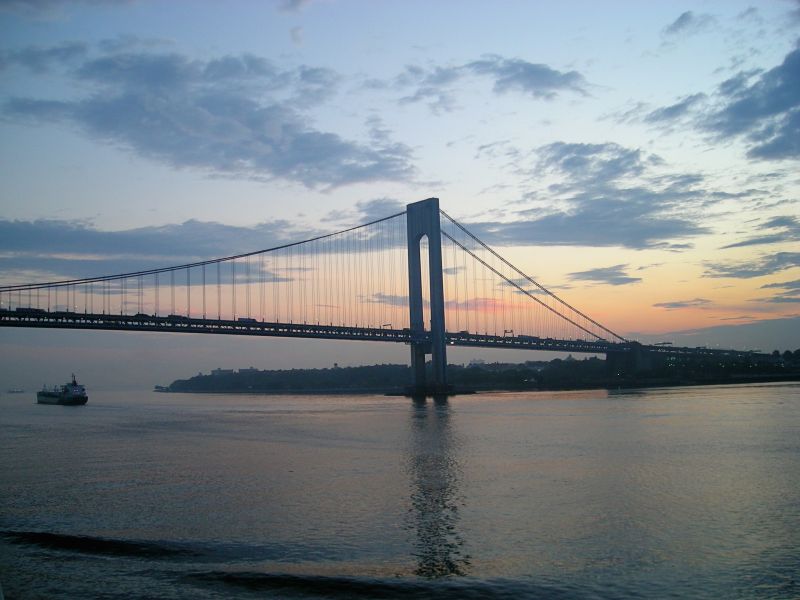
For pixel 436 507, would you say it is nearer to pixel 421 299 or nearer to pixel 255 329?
pixel 255 329

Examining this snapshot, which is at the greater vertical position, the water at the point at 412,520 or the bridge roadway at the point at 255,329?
the bridge roadway at the point at 255,329

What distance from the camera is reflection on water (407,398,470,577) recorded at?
870cm

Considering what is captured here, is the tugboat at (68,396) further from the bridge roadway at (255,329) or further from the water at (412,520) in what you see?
the water at (412,520)

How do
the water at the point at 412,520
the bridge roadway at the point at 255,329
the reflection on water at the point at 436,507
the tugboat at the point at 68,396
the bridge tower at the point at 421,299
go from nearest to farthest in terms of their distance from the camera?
the water at the point at 412,520 < the reflection on water at the point at 436,507 < the bridge roadway at the point at 255,329 < the bridge tower at the point at 421,299 < the tugboat at the point at 68,396

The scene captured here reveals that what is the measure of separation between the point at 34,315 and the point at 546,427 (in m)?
27.6

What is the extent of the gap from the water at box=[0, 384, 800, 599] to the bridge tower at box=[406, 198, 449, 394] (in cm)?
3059

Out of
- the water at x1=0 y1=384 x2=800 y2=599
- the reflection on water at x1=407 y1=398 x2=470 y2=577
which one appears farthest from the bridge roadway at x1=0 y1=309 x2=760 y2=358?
the reflection on water at x1=407 y1=398 x2=470 y2=577

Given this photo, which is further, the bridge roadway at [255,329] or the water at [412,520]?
the bridge roadway at [255,329]

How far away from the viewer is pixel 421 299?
54.5 m

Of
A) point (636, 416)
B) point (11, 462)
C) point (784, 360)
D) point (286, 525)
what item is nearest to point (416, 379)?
point (636, 416)

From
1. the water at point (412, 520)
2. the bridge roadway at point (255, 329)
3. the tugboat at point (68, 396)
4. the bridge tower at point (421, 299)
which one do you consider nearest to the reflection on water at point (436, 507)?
the water at point (412, 520)

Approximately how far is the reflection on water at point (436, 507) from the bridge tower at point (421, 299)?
95.4ft

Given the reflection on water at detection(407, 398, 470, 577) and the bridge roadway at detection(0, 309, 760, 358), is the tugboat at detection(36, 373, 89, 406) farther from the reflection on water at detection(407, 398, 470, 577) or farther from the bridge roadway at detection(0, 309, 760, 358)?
the reflection on water at detection(407, 398, 470, 577)

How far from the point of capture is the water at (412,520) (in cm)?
800
